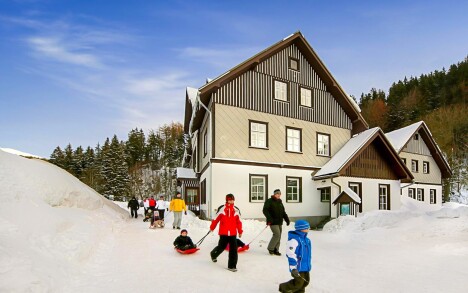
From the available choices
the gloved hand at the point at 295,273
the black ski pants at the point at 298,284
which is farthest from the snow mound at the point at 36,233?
the gloved hand at the point at 295,273

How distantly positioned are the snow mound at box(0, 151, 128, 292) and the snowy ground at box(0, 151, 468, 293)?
2 cm

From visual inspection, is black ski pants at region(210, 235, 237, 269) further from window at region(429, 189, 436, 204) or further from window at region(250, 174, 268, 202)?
window at region(429, 189, 436, 204)

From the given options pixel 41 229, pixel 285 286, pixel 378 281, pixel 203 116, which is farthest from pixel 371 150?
pixel 41 229

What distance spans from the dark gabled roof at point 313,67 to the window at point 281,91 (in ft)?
5.99

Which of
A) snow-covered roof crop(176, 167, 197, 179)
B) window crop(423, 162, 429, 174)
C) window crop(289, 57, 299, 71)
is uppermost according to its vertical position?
window crop(289, 57, 299, 71)

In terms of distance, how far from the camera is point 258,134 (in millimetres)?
18797

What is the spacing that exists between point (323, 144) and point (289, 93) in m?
4.29

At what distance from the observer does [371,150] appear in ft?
66.3

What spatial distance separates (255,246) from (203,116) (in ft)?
38.6

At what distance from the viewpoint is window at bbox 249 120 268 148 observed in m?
18.5

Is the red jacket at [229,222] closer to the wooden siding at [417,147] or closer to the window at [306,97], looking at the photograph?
the window at [306,97]

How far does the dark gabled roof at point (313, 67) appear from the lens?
17.5 m

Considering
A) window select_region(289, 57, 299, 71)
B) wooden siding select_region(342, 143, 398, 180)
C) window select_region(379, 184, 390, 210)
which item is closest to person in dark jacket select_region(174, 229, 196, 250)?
wooden siding select_region(342, 143, 398, 180)

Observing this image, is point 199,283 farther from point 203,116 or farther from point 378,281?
point 203,116
